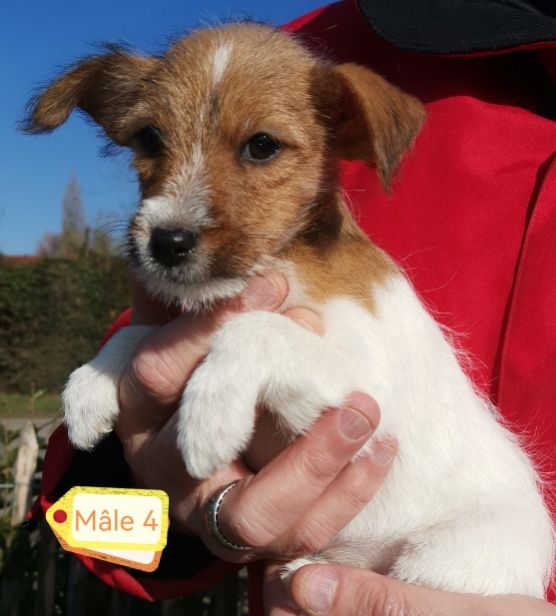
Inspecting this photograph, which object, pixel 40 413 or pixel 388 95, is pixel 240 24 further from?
pixel 40 413

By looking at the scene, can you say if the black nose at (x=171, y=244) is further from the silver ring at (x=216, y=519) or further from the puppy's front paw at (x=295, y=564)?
the puppy's front paw at (x=295, y=564)

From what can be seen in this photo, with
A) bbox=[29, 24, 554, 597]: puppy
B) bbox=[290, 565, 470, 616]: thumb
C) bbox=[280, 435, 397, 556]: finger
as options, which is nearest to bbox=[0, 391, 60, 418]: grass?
bbox=[29, 24, 554, 597]: puppy

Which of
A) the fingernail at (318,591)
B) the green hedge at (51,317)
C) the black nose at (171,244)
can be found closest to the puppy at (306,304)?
the black nose at (171,244)

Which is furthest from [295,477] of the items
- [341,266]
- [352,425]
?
[341,266]

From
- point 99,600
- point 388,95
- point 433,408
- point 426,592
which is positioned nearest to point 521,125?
point 388,95

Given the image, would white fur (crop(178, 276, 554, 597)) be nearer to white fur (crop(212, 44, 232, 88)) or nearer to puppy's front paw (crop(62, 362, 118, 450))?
puppy's front paw (crop(62, 362, 118, 450))

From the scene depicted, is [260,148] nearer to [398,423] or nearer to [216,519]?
[398,423]
